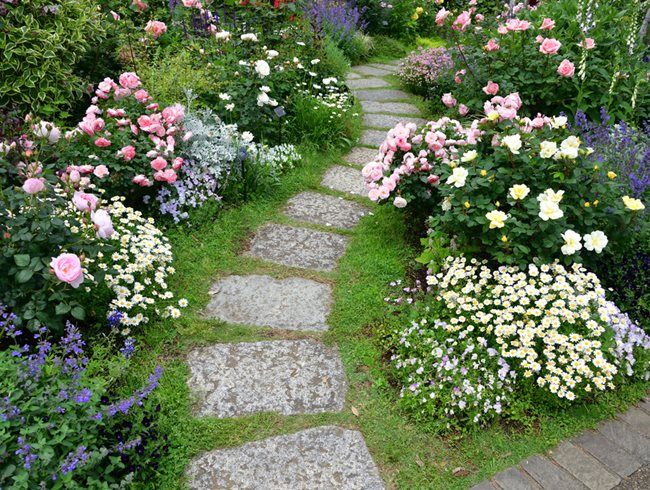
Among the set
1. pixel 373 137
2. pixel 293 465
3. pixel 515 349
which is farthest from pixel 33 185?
pixel 373 137

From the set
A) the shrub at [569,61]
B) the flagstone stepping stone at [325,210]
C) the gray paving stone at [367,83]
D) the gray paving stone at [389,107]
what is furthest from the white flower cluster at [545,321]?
the gray paving stone at [367,83]

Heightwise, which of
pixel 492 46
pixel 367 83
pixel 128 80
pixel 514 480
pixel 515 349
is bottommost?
pixel 514 480

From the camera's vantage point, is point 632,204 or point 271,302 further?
point 271,302

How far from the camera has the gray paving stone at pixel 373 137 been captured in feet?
16.9

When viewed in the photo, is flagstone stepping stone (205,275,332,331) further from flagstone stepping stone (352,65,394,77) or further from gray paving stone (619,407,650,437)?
flagstone stepping stone (352,65,394,77)

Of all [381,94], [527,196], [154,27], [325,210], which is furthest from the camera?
[381,94]

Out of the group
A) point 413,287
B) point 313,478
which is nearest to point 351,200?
point 413,287

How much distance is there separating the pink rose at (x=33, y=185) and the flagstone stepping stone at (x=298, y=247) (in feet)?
4.59

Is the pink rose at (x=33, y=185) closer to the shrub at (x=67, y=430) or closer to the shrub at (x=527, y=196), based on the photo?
the shrub at (x=67, y=430)

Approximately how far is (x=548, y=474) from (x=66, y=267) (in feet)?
7.04

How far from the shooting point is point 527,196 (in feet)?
9.49

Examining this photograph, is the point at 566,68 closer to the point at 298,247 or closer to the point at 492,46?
the point at 492,46

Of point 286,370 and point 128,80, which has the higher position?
point 128,80

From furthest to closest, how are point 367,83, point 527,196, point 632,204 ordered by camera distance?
1. point 367,83
2. point 527,196
3. point 632,204
